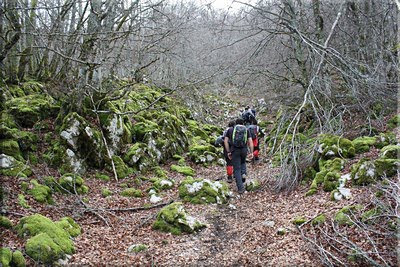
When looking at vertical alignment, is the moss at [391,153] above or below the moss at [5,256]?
above

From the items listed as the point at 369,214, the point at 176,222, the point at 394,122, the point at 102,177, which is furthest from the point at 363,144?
the point at 102,177

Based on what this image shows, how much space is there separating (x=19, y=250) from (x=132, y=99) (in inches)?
400

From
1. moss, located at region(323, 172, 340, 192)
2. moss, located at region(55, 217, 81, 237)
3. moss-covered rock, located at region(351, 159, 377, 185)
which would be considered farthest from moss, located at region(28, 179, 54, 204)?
moss-covered rock, located at region(351, 159, 377, 185)

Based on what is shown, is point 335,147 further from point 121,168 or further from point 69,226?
point 69,226

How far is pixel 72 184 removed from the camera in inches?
285

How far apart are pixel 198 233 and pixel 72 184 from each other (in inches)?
124

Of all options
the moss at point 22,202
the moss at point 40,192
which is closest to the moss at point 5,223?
the moss at point 22,202

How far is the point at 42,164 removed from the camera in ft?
25.2

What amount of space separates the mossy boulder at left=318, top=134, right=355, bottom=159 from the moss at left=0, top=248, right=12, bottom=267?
256 inches

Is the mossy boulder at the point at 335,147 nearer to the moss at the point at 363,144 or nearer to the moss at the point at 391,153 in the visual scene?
the moss at the point at 363,144

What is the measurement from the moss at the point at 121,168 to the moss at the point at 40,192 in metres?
2.47

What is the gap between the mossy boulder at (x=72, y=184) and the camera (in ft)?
23.4

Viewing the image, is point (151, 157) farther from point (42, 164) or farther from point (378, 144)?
point (378, 144)

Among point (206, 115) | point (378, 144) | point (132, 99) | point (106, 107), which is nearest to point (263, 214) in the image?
point (378, 144)
